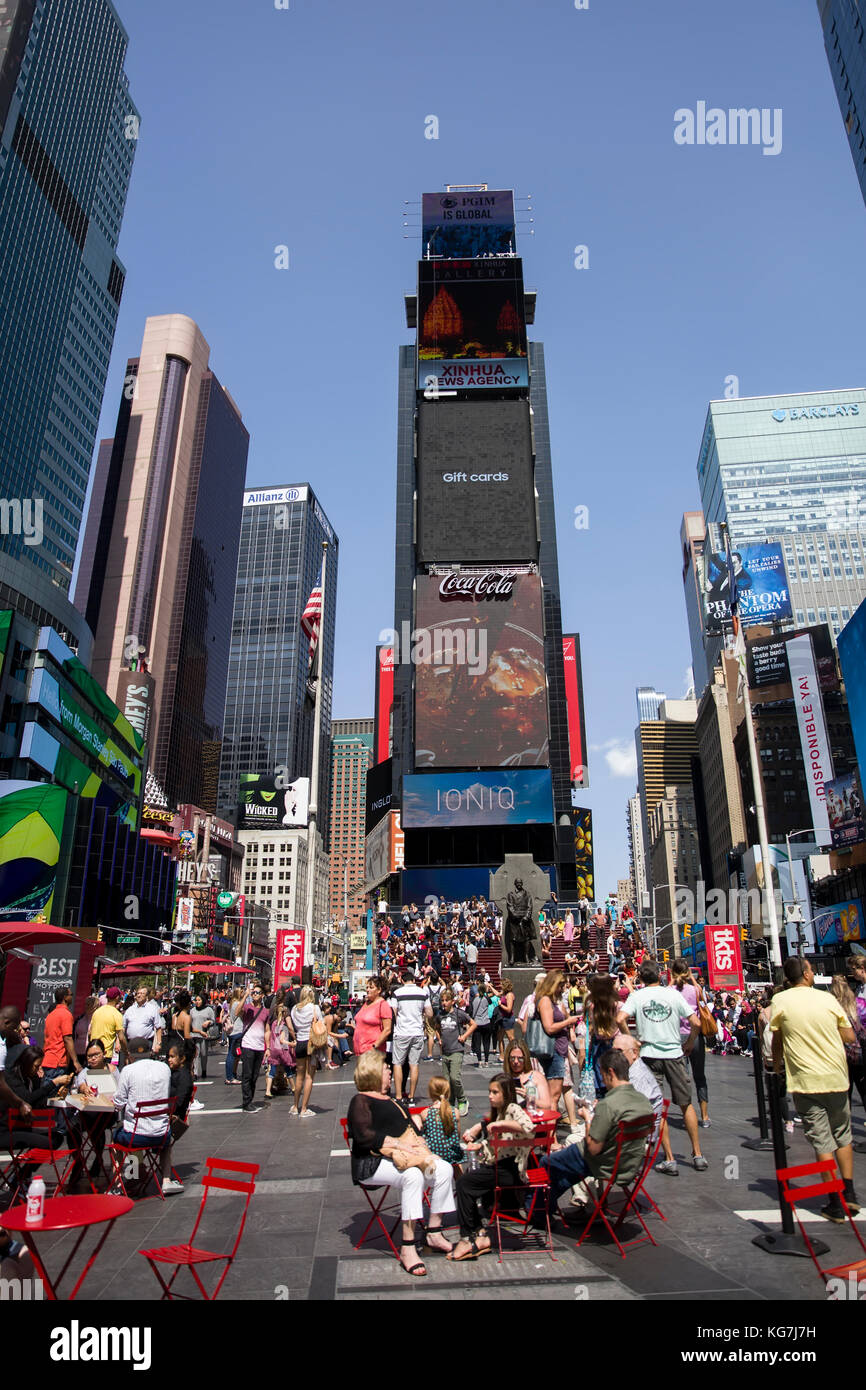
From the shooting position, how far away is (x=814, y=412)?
517ft

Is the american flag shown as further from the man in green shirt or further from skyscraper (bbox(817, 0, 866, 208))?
skyscraper (bbox(817, 0, 866, 208))

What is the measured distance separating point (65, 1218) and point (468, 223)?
3792 inches

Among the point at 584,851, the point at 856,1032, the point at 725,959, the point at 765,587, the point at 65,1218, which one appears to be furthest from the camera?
the point at 765,587

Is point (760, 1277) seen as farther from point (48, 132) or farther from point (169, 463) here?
point (169, 463)

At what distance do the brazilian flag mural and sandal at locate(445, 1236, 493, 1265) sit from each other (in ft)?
122

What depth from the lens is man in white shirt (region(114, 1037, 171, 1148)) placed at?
8164 mm

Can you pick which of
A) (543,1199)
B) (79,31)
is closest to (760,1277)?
(543,1199)

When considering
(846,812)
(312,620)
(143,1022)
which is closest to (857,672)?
(846,812)

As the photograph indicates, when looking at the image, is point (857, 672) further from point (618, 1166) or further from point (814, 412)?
point (814, 412)

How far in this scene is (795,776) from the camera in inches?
3780

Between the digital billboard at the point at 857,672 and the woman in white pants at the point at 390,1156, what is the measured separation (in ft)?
153

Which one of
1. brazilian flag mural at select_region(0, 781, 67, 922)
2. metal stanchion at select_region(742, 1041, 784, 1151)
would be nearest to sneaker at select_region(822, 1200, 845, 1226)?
metal stanchion at select_region(742, 1041, 784, 1151)

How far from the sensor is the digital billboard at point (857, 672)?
46812 mm

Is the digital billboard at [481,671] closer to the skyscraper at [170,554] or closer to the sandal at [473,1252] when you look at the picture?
the sandal at [473,1252]
